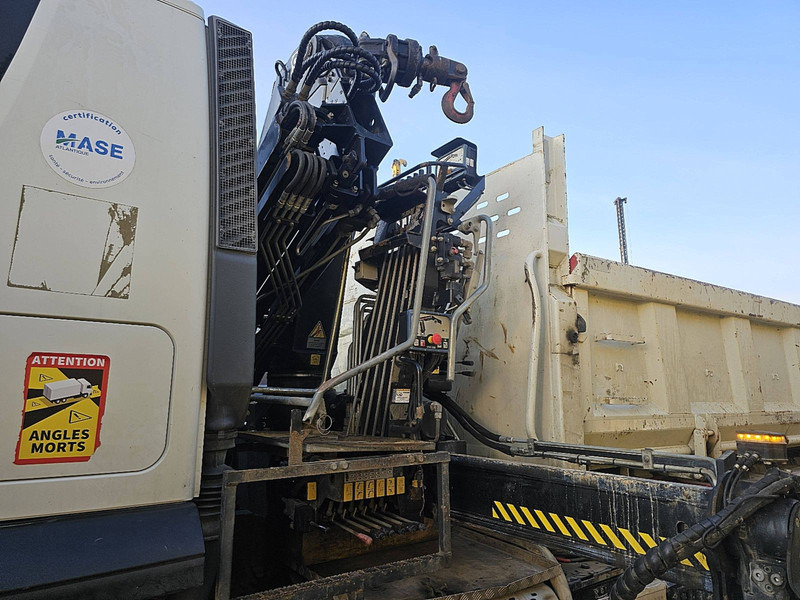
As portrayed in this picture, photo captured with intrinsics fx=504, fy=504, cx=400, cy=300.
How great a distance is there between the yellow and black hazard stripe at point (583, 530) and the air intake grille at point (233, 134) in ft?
4.88

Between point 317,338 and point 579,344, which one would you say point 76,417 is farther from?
point 579,344

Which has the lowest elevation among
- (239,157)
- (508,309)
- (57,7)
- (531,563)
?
(531,563)

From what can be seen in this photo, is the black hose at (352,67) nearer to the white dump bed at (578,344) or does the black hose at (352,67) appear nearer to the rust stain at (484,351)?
the white dump bed at (578,344)

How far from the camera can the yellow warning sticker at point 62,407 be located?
47.6 inches

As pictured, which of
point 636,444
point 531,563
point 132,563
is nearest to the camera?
point 132,563

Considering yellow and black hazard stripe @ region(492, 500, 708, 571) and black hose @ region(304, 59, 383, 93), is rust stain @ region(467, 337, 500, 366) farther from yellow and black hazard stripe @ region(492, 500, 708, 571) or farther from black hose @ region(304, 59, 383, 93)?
black hose @ region(304, 59, 383, 93)

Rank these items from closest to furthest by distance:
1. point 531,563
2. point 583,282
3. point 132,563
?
point 132,563
point 531,563
point 583,282

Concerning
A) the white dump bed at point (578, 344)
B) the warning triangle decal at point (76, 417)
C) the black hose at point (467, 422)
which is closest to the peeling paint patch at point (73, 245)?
the warning triangle decal at point (76, 417)

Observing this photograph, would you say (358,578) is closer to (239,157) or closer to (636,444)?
(239,157)

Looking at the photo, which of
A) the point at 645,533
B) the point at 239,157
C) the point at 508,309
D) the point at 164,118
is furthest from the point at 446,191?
the point at 645,533

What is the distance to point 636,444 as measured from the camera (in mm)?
3164

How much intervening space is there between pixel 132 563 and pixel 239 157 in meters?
1.20

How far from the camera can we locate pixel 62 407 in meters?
1.24

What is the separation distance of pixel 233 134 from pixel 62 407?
0.96m
